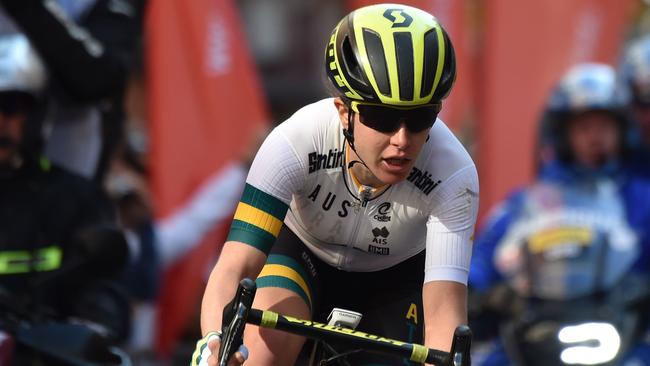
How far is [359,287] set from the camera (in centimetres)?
579

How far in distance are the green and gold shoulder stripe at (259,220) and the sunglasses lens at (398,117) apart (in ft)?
1.42

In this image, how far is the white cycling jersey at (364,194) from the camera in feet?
17.3

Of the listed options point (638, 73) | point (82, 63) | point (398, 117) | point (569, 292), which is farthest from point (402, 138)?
point (638, 73)

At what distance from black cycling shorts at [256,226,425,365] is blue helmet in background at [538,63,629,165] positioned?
3.56m

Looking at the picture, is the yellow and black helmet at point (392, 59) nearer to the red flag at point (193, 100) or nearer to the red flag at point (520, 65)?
the red flag at point (193, 100)

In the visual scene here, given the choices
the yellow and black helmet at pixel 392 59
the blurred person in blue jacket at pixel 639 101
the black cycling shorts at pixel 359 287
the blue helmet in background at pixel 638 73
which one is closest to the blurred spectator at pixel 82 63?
the black cycling shorts at pixel 359 287

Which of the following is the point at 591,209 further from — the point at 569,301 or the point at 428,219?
the point at 428,219

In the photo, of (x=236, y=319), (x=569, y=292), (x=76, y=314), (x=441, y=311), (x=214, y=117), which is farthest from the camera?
(x=214, y=117)

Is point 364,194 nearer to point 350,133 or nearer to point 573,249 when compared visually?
point 350,133

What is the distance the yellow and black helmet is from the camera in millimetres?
5031

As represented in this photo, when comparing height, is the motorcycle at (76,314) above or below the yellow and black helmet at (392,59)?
below

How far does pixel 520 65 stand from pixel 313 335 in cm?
844

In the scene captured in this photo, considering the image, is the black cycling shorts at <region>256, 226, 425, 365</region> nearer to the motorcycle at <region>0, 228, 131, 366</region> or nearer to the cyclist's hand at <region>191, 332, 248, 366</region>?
the cyclist's hand at <region>191, 332, 248, 366</region>

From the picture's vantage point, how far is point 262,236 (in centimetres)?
522
